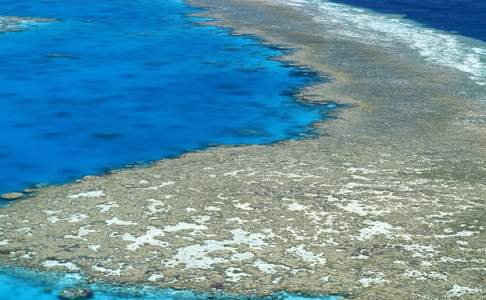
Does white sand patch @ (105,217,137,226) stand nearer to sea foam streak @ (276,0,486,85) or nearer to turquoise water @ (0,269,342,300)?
turquoise water @ (0,269,342,300)

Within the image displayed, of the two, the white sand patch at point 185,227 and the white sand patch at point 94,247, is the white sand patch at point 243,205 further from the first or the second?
the white sand patch at point 94,247

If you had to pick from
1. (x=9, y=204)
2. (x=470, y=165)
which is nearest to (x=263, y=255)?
(x=9, y=204)

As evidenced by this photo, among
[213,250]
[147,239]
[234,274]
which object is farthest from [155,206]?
→ [234,274]

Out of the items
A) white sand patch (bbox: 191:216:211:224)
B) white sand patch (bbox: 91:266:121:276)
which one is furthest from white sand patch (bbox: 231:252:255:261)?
white sand patch (bbox: 91:266:121:276)

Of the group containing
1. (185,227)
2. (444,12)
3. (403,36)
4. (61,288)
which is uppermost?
(444,12)

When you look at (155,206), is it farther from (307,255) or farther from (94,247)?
(307,255)

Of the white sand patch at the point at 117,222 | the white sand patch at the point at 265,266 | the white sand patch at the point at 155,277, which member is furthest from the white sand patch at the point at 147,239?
the white sand patch at the point at 265,266
